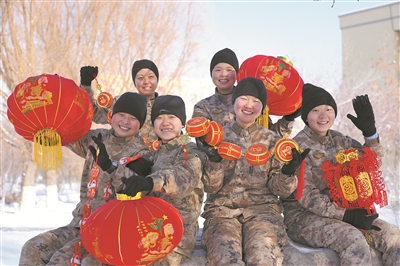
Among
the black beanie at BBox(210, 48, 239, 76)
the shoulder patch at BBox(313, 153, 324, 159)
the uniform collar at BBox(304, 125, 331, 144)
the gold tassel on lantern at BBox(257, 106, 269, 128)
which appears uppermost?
the black beanie at BBox(210, 48, 239, 76)

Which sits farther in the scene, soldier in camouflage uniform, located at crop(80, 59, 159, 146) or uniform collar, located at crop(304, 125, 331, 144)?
soldier in camouflage uniform, located at crop(80, 59, 159, 146)

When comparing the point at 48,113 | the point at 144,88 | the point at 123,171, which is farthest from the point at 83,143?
the point at 123,171

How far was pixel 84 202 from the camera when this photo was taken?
3805 mm

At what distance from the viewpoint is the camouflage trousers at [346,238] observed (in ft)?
10.7

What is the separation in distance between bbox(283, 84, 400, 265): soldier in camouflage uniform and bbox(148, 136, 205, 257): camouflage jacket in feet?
2.55

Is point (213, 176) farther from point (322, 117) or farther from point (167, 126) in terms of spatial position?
point (322, 117)

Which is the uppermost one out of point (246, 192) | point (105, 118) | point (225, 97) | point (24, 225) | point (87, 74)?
point (87, 74)

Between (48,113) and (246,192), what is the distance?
4.81 feet

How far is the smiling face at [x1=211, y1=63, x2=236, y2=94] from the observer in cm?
419

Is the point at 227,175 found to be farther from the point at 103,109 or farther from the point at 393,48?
the point at 393,48

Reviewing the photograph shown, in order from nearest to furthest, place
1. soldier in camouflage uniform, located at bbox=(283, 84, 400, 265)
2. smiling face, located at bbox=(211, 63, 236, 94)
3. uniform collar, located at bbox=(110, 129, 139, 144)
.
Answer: soldier in camouflage uniform, located at bbox=(283, 84, 400, 265), uniform collar, located at bbox=(110, 129, 139, 144), smiling face, located at bbox=(211, 63, 236, 94)

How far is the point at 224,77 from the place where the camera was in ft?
13.7

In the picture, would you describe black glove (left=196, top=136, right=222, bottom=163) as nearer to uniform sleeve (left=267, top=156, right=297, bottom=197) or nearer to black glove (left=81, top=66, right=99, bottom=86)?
uniform sleeve (left=267, top=156, right=297, bottom=197)

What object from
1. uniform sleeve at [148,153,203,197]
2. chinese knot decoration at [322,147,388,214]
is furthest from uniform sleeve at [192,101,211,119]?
chinese knot decoration at [322,147,388,214]
